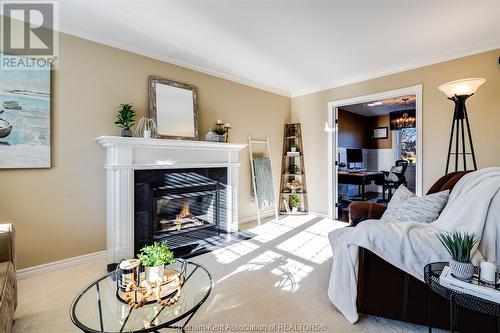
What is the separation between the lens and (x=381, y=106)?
630 centimetres

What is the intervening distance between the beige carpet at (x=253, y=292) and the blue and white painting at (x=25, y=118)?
117 centimetres

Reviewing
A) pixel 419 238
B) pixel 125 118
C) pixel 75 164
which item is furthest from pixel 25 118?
pixel 419 238

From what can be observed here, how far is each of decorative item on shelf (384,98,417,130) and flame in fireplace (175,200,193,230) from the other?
6.02m

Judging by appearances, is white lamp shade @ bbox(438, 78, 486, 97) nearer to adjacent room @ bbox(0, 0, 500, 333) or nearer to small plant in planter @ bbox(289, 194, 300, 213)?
adjacent room @ bbox(0, 0, 500, 333)

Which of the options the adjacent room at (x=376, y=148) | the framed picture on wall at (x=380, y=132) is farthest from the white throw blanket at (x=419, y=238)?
the framed picture on wall at (x=380, y=132)

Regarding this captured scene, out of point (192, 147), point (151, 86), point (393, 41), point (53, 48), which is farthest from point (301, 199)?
point (53, 48)

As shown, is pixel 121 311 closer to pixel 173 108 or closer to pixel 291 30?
pixel 173 108

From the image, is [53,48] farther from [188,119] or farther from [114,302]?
[114,302]

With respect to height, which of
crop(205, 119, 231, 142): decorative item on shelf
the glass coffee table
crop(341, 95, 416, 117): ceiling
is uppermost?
crop(341, 95, 416, 117): ceiling

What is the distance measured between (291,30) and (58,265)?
3462 millimetres

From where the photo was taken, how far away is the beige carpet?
1.69 metres

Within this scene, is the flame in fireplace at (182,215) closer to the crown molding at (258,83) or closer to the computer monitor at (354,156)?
the crown molding at (258,83)

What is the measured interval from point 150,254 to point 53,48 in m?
2.42

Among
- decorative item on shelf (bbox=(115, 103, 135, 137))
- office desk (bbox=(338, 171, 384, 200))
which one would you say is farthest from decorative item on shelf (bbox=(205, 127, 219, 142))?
office desk (bbox=(338, 171, 384, 200))
